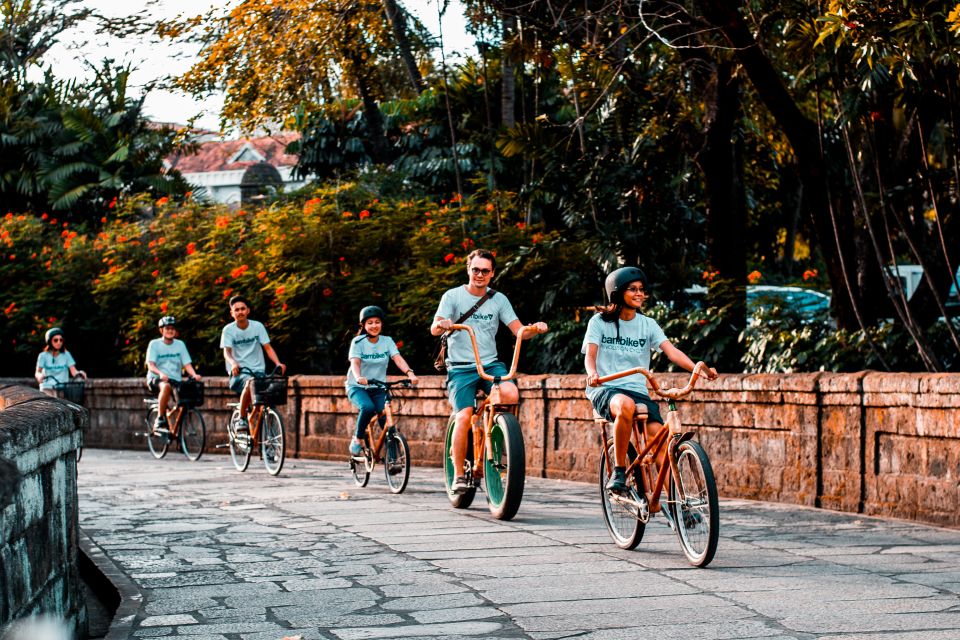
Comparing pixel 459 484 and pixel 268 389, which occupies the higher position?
pixel 268 389

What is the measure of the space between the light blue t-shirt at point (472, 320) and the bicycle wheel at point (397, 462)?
1850mm

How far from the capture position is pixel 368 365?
39.8 feet

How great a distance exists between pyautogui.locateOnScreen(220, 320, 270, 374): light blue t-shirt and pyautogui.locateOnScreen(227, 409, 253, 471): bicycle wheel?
546 mm

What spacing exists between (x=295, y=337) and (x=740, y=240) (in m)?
6.56

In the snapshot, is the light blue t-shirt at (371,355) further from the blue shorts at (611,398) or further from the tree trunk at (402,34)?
the tree trunk at (402,34)

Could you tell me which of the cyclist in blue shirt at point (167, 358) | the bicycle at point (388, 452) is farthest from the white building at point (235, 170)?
the bicycle at point (388, 452)

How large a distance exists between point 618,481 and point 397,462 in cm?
425

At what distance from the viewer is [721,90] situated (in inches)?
578

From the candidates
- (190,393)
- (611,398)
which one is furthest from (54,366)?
(611,398)

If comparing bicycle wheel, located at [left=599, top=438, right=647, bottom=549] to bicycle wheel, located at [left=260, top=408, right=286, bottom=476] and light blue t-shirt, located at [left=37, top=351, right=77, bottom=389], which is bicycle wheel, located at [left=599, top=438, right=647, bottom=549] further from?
light blue t-shirt, located at [left=37, top=351, right=77, bottom=389]

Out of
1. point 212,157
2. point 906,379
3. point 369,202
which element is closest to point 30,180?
point 369,202

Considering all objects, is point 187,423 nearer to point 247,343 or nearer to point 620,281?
point 247,343

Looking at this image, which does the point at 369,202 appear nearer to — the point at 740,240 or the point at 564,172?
the point at 564,172

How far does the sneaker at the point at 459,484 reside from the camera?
10.0 meters
